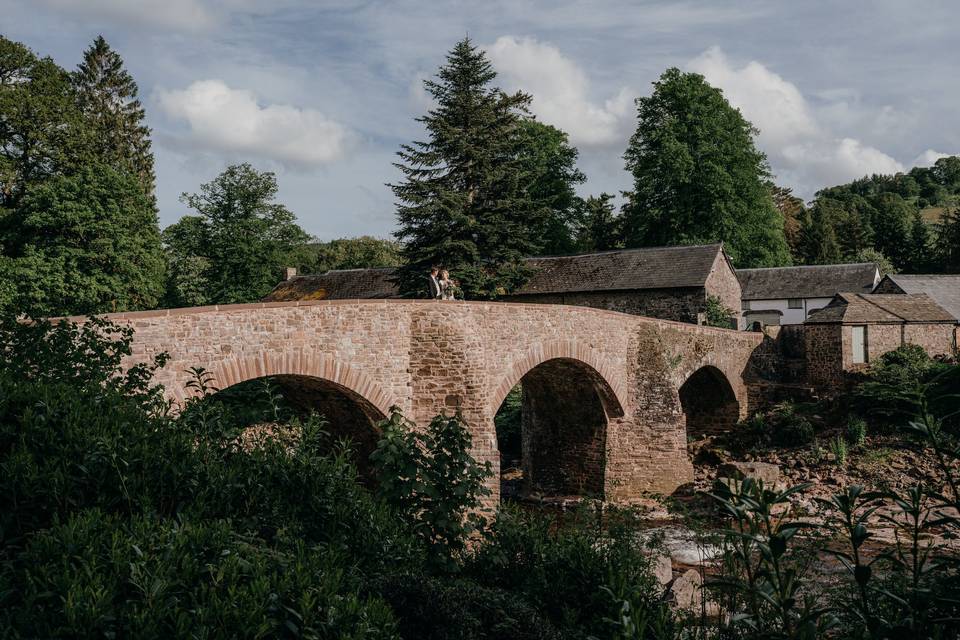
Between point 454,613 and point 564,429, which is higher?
point 454,613

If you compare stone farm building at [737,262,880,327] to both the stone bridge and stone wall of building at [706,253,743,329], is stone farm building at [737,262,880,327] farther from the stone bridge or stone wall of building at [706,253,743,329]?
the stone bridge

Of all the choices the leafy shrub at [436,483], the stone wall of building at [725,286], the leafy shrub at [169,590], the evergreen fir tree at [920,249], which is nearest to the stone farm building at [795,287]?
the stone wall of building at [725,286]

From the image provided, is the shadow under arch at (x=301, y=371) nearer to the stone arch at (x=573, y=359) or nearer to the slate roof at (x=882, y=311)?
the stone arch at (x=573, y=359)

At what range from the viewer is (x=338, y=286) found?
36.1m

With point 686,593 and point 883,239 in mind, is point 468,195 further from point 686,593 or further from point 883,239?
point 883,239

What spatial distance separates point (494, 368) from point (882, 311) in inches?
663

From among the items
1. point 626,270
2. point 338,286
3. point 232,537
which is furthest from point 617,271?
point 232,537

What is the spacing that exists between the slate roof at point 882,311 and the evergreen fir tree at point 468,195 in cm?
1093

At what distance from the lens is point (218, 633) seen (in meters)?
2.94

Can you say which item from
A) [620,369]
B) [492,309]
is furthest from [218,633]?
[620,369]

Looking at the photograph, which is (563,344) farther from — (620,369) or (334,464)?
(334,464)

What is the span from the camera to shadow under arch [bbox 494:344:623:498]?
58.1ft

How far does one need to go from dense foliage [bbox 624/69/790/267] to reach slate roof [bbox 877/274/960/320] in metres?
6.90

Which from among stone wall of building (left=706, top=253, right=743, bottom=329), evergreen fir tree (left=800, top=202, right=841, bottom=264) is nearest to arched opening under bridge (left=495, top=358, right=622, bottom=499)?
stone wall of building (left=706, top=253, right=743, bottom=329)
